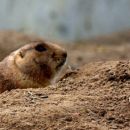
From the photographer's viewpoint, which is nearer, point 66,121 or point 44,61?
point 66,121

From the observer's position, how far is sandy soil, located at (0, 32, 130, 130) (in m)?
4.71

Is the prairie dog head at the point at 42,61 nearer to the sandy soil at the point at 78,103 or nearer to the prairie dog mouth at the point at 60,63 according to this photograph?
the prairie dog mouth at the point at 60,63

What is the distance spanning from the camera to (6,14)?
1728 centimetres

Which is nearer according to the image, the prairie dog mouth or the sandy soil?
the sandy soil

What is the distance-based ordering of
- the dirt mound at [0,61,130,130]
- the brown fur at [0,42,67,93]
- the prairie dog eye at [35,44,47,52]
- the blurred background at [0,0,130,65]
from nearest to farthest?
the dirt mound at [0,61,130,130] → the brown fur at [0,42,67,93] → the prairie dog eye at [35,44,47,52] → the blurred background at [0,0,130,65]

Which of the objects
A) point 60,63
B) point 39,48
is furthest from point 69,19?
point 60,63

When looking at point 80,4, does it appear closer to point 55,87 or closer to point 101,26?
point 101,26

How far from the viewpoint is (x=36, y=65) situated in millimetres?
7406

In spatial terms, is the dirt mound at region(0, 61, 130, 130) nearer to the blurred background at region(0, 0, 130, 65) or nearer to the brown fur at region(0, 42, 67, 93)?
the brown fur at region(0, 42, 67, 93)

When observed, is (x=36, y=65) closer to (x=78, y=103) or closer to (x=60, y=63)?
(x=60, y=63)

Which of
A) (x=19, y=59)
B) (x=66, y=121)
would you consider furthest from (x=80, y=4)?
(x=66, y=121)

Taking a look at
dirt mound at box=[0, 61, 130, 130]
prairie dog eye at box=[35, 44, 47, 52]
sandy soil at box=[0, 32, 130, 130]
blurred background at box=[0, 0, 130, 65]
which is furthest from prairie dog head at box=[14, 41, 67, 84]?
blurred background at box=[0, 0, 130, 65]

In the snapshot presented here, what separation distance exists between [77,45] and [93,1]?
134 centimetres

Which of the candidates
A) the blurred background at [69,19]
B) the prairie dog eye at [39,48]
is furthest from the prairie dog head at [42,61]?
the blurred background at [69,19]
